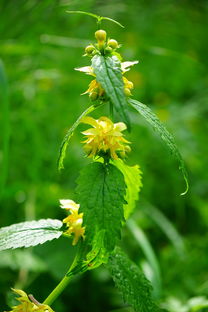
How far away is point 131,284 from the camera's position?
2.00 ft

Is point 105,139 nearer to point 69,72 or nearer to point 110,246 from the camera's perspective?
point 110,246

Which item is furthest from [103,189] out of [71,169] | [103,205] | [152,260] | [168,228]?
[71,169]

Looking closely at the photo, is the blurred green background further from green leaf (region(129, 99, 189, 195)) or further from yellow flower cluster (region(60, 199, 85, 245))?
green leaf (region(129, 99, 189, 195))

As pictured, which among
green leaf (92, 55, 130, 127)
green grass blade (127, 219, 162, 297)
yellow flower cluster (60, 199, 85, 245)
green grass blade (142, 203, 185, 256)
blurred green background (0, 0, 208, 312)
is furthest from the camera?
green grass blade (142, 203, 185, 256)

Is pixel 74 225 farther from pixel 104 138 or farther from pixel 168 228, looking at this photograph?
pixel 168 228

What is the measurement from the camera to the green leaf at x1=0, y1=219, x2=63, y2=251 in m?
0.58

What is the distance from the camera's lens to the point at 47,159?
1652 millimetres

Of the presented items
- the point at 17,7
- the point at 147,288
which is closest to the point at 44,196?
the point at 17,7

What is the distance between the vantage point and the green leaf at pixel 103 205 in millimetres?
529

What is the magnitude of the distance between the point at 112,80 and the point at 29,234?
0.25 metres

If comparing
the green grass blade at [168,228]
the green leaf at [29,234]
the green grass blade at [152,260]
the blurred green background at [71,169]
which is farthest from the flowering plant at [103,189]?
the green grass blade at [168,228]

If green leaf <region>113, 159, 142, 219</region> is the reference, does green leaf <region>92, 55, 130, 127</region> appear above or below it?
above

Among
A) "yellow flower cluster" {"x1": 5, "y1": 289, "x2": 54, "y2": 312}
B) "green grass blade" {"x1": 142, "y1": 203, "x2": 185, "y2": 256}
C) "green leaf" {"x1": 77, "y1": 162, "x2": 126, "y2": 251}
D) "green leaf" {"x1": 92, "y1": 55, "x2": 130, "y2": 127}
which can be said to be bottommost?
"yellow flower cluster" {"x1": 5, "y1": 289, "x2": 54, "y2": 312}

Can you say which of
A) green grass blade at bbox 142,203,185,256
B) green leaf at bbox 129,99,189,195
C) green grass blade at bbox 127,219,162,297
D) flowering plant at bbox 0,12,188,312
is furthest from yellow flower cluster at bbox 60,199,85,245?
green grass blade at bbox 142,203,185,256
